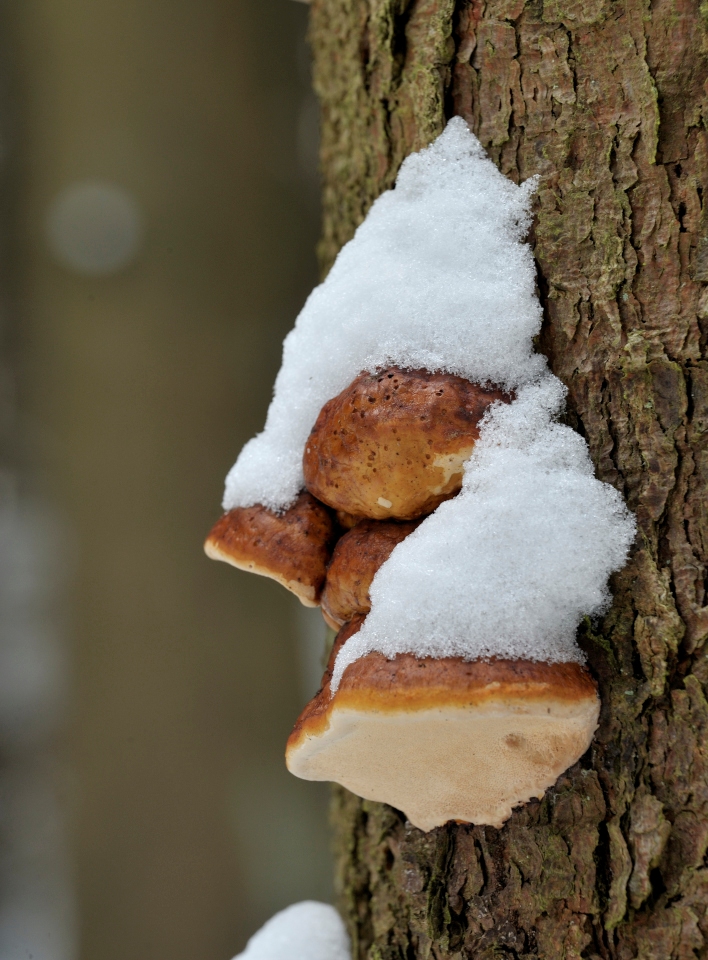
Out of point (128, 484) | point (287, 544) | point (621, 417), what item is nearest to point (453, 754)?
point (287, 544)

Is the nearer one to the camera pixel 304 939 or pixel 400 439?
pixel 400 439

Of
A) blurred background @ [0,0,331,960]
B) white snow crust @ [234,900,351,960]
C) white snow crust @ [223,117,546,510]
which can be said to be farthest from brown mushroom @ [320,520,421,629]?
blurred background @ [0,0,331,960]

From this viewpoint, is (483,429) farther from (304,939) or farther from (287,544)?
(304,939)

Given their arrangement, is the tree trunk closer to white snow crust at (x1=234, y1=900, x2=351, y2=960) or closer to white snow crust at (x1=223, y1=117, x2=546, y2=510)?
white snow crust at (x1=223, y1=117, x2=546, y2=510)

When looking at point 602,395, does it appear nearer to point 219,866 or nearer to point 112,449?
point 112,449

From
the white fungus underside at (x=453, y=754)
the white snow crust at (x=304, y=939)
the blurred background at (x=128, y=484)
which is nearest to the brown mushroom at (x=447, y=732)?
the white fungus underside at (x=453, y=754)

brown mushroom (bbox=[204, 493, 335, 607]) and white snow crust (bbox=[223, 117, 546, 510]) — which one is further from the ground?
white snow crust (bbox=[223, 117, 546, 510])
